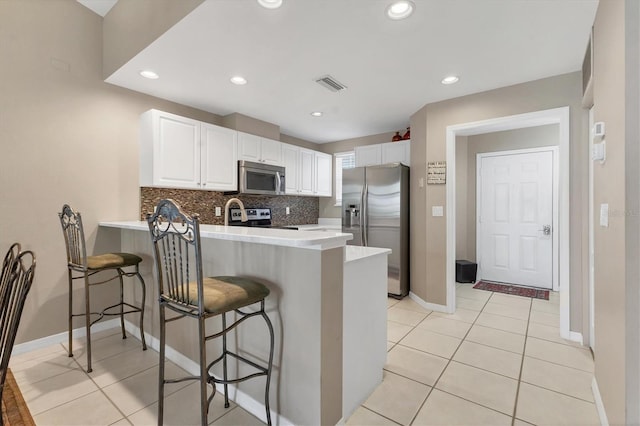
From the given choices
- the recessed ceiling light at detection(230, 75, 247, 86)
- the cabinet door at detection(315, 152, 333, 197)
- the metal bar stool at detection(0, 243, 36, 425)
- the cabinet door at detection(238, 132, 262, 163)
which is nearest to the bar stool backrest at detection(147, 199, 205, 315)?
the metal bar stool at detection(0, 243, 36, 425)

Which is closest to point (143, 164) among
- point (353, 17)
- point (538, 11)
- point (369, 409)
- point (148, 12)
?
point (148, 12)

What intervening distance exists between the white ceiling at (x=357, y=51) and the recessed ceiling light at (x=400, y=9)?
1.8 inches

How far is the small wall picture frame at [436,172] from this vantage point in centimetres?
335

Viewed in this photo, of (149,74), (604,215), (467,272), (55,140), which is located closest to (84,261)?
(55,140)

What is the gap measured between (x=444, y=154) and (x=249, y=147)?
249 cm

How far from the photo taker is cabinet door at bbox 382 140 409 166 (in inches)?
166

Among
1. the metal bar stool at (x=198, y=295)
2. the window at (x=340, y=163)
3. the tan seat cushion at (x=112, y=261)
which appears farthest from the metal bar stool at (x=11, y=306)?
the window at (x=340, y=163)

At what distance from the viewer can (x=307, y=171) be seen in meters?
4.96

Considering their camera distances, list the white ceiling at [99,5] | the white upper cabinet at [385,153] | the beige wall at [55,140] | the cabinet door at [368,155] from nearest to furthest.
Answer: the beige wall at [55,140] → the white ceiling at [99,5] → the white upper cabinet at [385,153] → the cabinet door at [368,155]

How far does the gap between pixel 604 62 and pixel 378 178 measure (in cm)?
257

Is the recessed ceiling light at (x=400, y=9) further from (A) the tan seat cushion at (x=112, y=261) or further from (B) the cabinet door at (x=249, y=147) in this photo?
(A) the tan seat cushion at (x=112, y=261)

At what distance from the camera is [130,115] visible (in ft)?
10.1

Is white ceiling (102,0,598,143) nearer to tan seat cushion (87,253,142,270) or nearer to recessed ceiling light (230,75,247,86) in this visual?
recessed ceiling light (230,75,247,86)

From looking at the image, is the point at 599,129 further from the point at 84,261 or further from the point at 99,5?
the point at 99,5
